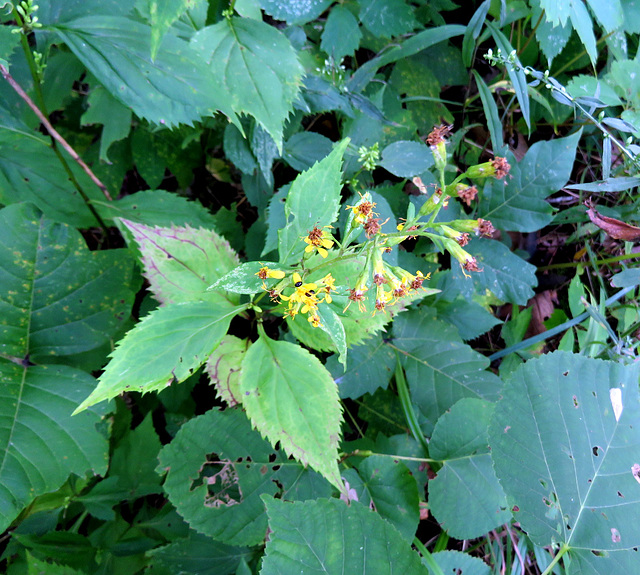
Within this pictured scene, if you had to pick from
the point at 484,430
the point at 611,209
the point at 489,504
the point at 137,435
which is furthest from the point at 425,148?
the point at 137,435

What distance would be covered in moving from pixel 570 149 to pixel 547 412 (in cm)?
125

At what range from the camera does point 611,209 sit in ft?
7.82

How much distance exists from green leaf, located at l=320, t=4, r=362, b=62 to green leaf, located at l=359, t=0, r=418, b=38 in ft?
0.25

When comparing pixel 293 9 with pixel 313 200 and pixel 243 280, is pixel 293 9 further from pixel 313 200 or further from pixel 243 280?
pixel 243 280

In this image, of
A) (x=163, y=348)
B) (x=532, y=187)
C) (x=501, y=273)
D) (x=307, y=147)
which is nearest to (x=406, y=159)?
(x=307, y=147)

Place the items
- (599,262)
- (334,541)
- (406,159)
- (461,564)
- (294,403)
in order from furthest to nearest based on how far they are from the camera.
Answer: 1. (599,262)
2. (406,159)
3. (461,564)
4. (294,403)
5. (334,541)

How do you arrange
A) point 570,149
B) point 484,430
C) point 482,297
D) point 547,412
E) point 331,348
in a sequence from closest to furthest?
point 547,412 → point 331,348 → point 484,430 → point 570,149 → point 482,297

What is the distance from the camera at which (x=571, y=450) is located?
1.63 meters

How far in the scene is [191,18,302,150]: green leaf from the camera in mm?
1800

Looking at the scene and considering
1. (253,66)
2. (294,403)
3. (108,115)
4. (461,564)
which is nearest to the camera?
(294,403)

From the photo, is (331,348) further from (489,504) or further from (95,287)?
(95,287)

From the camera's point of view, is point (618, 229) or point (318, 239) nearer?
point (318, 239)

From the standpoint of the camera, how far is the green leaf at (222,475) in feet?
5.95

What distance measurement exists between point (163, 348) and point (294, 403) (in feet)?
1.64
